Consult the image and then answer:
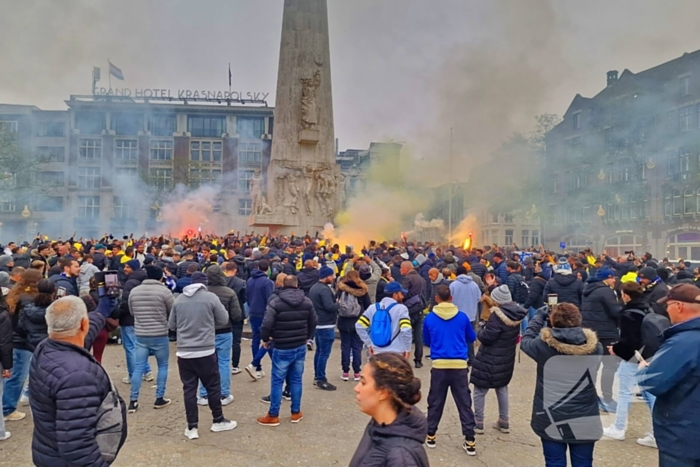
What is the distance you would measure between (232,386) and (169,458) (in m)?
2.58

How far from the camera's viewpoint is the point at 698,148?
115 feet

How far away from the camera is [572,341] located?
382 centimetres

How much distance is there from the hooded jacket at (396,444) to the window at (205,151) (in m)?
52.2

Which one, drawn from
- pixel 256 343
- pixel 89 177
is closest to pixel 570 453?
pixel 256 343

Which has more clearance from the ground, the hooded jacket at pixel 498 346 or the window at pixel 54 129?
the window at pixel 54 129

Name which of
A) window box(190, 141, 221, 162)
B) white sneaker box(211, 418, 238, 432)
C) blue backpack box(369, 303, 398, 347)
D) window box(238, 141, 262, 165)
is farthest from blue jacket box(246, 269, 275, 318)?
window box(190, 141, 221, 162)

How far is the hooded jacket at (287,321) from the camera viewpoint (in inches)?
231

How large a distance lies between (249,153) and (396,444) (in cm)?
5180

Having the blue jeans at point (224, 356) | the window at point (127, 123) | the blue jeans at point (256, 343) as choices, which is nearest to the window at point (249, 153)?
the window at point (127, 123)

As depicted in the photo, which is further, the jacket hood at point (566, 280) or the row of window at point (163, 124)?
the row of window at point (163, 124)

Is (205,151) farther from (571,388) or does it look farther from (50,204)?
(571,388)

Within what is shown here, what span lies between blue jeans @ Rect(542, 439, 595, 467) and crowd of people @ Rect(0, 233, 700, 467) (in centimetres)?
1

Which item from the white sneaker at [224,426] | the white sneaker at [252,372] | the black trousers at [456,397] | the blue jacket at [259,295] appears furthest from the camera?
the blue jacket at [259,295]

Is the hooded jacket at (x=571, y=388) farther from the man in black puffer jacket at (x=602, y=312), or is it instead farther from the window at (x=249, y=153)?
the window at (x=249, y=153)
